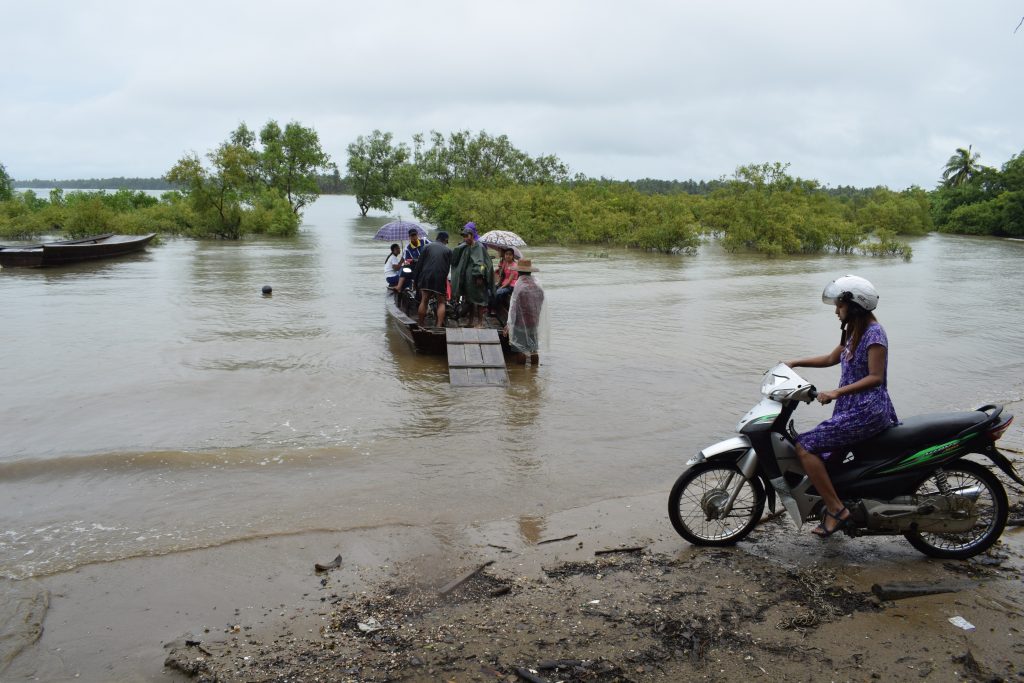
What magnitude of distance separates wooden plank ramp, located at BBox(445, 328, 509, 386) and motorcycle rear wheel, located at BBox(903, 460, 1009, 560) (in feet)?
19.7

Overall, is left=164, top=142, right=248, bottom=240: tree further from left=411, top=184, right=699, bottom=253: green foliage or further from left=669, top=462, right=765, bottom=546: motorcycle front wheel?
left=669, top=462, right=765, bottom=546: motorcycle front wheel

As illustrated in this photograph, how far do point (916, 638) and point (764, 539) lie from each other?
1302mm

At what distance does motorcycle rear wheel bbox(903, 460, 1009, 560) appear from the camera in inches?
176

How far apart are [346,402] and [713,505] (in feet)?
18.9

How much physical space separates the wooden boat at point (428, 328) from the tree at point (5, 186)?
41297mm

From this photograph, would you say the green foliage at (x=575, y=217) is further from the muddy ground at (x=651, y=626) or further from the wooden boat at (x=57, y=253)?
the muddy ground at (x=651, y=626)

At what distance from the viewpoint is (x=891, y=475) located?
14.6 ft

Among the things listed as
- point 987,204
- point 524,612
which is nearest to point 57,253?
point 524,612

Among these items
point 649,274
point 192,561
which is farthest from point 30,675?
point 649,274

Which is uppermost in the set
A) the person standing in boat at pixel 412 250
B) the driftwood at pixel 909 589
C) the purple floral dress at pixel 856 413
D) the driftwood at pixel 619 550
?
the person standing in boat at pixel 412 250

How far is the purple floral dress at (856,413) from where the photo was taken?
4.31 m

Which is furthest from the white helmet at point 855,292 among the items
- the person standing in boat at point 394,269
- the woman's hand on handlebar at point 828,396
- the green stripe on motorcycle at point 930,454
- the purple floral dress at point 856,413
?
the person standing in boat at point 394,269

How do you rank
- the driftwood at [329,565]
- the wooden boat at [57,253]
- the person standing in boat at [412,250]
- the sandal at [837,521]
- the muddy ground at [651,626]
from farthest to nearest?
the wooden boat at [57,253] → the person standing in boat at [412,250] → the driftwood at [329,565] → the sandal at [837,521] → the muddy ground at [651,626]

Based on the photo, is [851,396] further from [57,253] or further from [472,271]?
[57,253]
